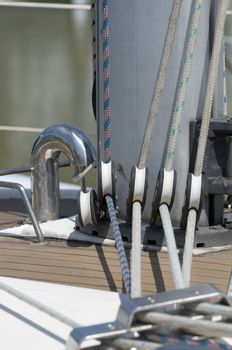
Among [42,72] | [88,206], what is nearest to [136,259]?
[88,206]

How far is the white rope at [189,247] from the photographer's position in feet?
7.03

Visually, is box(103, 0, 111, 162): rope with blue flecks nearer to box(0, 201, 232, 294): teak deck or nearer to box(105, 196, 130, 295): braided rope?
box(105, 196, 130, 295): braided rope

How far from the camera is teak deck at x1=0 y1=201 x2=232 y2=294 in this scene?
245 cm

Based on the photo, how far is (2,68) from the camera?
4.93m

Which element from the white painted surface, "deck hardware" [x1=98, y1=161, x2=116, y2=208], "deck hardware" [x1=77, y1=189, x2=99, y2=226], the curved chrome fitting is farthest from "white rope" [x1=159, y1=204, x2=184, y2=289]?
the white painted surface

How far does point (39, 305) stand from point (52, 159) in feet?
4.21

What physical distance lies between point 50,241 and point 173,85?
27.4 inches

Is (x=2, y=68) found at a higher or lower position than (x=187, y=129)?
lower

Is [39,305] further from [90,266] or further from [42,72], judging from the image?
[42,72]

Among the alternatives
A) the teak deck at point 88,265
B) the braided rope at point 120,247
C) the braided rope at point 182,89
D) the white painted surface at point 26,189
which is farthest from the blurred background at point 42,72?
the braided rope at point 182,89

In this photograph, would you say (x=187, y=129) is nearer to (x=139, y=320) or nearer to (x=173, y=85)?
(x=173, y=85)

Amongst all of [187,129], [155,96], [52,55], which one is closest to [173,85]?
[187,129]

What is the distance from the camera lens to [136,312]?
5.17ft

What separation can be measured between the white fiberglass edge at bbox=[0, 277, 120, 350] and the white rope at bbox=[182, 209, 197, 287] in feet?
0.62
